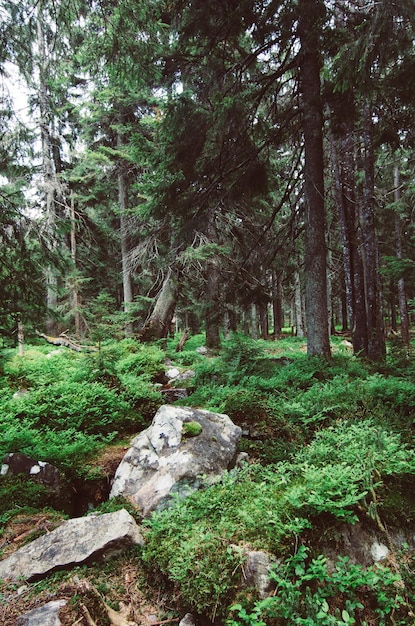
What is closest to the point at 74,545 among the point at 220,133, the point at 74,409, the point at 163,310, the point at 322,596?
the point at 322,596

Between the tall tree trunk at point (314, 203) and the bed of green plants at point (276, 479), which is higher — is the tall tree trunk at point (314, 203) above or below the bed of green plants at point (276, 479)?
above

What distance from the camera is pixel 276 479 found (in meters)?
3.56

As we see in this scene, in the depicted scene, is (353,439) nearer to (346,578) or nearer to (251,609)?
(346,578)

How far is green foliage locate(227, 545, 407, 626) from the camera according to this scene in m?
2.23

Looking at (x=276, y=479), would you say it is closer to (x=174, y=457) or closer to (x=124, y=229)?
(x=174, y=457)

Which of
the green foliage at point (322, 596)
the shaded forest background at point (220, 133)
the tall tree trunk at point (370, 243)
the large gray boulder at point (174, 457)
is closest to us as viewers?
the green foliage at point (322, 596)

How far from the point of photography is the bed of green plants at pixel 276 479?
95.6 inches

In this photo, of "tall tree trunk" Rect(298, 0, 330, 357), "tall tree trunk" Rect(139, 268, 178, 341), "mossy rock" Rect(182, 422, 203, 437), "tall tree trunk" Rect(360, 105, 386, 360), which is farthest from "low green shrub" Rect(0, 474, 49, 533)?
"tall tree trunk" Rect(139, 268, 178, 341)

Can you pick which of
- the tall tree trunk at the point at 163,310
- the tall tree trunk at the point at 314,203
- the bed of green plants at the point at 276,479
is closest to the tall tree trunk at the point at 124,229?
the tall tree trunk at the point at 163,310

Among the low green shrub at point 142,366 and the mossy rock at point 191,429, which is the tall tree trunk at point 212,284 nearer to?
the low green shrub at point 142,366

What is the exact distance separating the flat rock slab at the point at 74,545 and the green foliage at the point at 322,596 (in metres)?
1.36

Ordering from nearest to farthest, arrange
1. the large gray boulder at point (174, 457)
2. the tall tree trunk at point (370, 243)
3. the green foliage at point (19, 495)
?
the large gray boulder at point (174, 457), the green foliage at point (19, 495), the tall tree trunk at point (370, 243)

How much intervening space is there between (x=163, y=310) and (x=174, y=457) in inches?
375

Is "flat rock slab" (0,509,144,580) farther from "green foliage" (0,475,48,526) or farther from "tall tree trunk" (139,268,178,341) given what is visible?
"tall tree trunk" (139,268,178,341)
